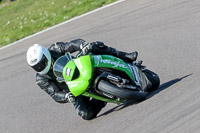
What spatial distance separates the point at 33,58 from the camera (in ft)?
20.3

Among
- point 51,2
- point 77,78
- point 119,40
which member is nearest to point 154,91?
point 77,78

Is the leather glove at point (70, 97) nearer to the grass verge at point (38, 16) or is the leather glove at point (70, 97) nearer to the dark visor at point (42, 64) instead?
the dark visor at point (42, 64)

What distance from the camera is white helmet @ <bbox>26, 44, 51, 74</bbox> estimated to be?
619 centimetres

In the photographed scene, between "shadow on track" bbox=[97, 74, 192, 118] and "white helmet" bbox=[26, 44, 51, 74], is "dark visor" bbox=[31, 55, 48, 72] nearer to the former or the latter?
"white helmet" bbox=[26, 44, 51, 74]

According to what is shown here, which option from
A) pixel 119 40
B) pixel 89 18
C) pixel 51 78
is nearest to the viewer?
pixel 51 78

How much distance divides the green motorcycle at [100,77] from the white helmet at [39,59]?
30 centimetres

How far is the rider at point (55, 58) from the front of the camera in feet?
20.4

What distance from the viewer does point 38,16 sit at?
16.0m

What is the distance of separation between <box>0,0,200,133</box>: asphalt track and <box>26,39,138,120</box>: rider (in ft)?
0.69

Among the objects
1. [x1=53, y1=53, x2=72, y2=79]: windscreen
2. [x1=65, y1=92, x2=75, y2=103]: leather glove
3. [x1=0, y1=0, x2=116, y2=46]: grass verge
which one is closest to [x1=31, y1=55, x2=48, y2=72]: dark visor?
[x1=53, y1=53, x2=72, y2=79]: windscreen

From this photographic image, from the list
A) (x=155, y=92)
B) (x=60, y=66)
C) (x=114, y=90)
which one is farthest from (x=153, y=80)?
(x=60, y=66)

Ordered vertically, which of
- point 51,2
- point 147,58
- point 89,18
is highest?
point 147,58

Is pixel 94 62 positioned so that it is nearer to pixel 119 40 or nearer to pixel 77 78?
pixel 77 78

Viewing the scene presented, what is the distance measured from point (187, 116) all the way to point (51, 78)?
7.62ft
